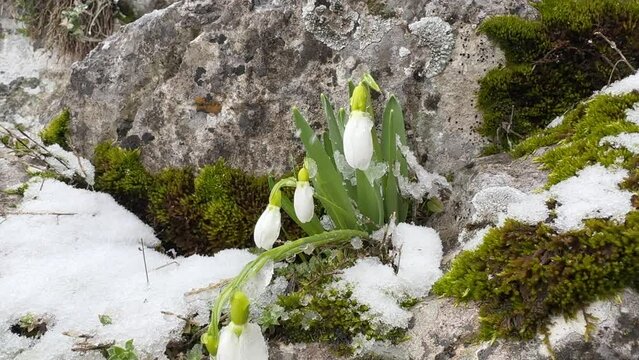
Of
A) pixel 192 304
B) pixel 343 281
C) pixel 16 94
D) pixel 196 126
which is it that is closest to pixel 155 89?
pixel 196 126

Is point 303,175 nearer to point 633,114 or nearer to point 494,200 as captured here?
point 494,200

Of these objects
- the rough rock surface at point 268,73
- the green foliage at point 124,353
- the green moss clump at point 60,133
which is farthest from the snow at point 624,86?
the green moss clump at point 60,133

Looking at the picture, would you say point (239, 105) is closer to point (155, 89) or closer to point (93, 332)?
point (155, 89)

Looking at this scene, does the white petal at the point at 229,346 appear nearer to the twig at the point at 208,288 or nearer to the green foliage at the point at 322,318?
the green foliage at the point at 322,318

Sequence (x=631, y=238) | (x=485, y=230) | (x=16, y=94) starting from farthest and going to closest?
(x=16, y=94) < (x=485, y=230) < (x=631, y=238)

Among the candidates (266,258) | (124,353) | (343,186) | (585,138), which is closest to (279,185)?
(266,258)

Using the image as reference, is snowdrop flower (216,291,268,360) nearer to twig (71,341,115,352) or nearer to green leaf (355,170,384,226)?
twig (71,341,115,352)
